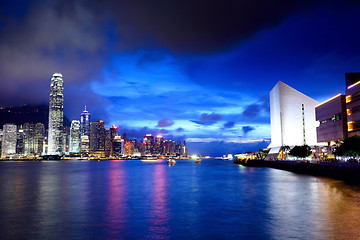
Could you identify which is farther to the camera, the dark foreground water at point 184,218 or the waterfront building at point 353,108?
the waterfront building at point 353,108

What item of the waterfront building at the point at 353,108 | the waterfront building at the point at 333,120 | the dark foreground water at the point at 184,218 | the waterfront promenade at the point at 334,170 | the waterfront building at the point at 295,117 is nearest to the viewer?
the dark foreground water at the point at 184,218

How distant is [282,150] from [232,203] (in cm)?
11117

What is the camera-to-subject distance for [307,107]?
433 ft

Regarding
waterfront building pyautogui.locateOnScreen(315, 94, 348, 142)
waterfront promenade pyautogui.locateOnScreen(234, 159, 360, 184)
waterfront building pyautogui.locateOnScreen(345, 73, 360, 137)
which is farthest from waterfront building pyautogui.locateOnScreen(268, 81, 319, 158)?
waterfront promenade pyautogui.locateOnScreen(234, 159, 360, 184)

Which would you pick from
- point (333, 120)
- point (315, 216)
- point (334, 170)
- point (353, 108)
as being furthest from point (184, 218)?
point (333, 120)

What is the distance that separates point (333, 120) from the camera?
89438mm

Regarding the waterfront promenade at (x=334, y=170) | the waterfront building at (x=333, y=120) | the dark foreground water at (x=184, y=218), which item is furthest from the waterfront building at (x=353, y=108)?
the dark foreground water at (x=184, y=218)

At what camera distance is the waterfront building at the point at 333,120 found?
8425 cm

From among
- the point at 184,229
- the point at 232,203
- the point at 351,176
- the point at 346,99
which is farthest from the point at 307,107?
the point at 184,229

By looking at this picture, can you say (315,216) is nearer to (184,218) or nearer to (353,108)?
(184,218)

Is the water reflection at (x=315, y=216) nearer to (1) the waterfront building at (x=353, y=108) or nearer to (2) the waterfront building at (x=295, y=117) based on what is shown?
(1) the waterfront building at (x=353, y=108)

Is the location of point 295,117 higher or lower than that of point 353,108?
higher

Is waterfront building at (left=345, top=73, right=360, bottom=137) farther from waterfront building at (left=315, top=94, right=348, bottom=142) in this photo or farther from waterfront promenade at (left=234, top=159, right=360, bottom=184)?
waterfront promenade at (left=234, top=159, right=360, bottom=184)

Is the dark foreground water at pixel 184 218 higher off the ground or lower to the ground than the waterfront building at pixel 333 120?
lower
